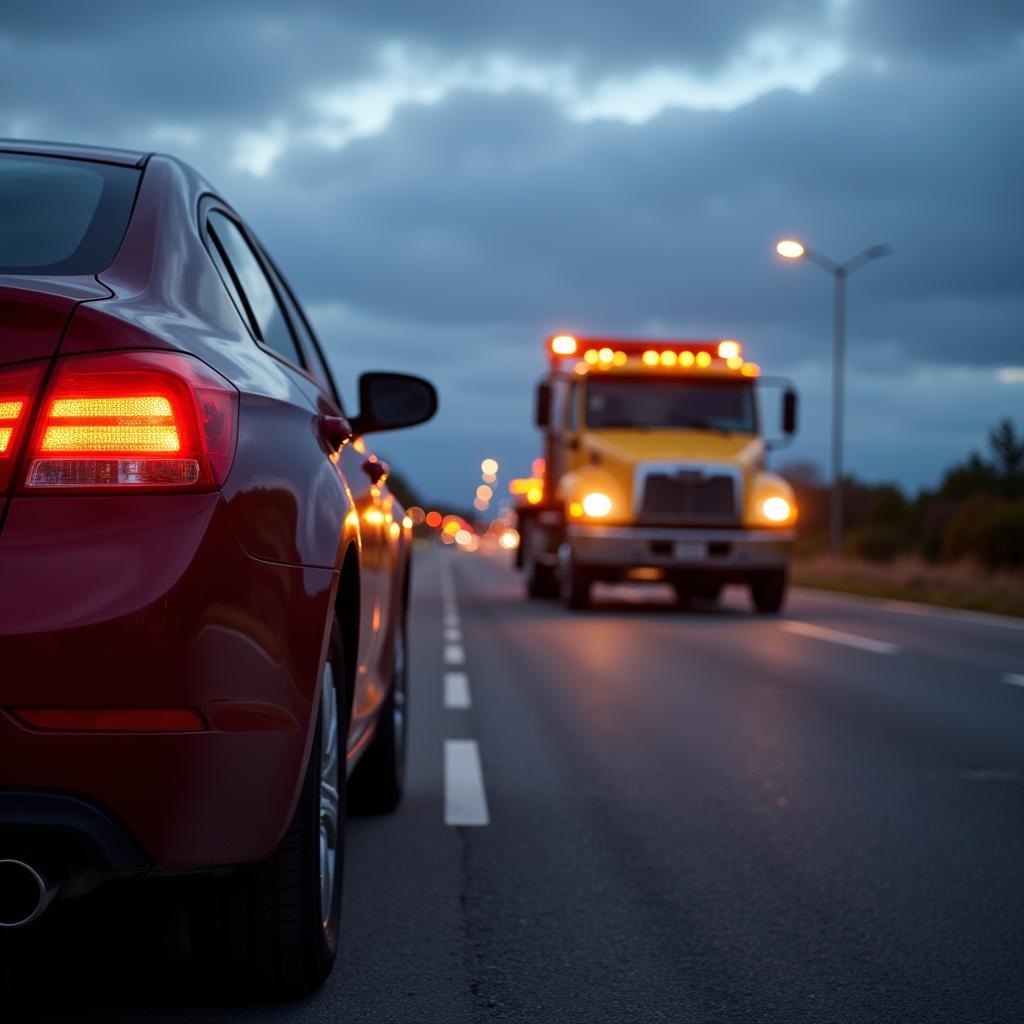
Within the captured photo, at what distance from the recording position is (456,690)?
9.61m

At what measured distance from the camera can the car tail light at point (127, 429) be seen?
2451mm

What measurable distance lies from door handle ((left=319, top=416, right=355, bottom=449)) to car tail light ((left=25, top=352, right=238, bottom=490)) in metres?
0.71

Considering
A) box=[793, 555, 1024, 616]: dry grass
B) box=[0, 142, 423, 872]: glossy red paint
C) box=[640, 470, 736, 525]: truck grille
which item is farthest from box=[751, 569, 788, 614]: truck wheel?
box=[0, 142, 423, 872]: glossy red paint

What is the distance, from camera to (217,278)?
314 cm

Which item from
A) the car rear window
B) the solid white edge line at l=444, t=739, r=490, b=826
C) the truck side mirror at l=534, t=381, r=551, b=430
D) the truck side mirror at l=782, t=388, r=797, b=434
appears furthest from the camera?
the truck side mirror at l=534, t=381, r=551, b=430

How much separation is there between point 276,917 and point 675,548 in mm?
14734

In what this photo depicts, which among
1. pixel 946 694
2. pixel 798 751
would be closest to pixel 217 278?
pixel 798 751

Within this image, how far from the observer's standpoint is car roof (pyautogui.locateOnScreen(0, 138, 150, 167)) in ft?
11.2

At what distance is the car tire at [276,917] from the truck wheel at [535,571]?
17.3 meters

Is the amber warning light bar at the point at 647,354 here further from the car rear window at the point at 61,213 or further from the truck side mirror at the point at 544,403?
the car rear window at the point at 61,213

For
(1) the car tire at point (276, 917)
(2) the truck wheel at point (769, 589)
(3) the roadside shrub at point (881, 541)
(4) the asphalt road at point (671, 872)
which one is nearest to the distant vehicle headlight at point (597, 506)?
(2) the truck wheel at point (769, 589)

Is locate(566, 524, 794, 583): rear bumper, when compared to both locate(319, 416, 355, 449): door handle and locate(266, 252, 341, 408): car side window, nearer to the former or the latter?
locate(266, 252, 341, 408): car side window

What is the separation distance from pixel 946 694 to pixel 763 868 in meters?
5.23

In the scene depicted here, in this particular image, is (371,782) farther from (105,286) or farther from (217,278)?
(105,286)
